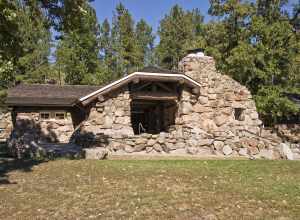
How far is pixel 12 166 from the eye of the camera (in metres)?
11.7

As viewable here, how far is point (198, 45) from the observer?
2708 centimetres

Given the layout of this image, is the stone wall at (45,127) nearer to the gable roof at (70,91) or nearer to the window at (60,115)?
the window at (60,115)

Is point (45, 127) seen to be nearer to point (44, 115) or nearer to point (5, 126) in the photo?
point (44, 115)

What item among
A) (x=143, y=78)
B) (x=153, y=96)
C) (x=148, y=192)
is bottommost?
(x=148, y=192)

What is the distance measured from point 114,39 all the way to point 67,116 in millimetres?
29853

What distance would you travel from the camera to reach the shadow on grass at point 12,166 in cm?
982

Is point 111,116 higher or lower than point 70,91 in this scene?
lower

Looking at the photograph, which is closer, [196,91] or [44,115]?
[196,91]

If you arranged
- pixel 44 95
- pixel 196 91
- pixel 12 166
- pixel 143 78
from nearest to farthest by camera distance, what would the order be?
1. pixel 12 166
2. pixel 143 78
3. pixel 196 91
4. pixel 44 95

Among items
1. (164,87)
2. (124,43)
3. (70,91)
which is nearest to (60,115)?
(70,91)

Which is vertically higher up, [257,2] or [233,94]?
[257,2]

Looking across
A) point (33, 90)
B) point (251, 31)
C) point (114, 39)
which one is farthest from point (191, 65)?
point (114, 39)

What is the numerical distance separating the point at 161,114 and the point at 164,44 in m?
27.9

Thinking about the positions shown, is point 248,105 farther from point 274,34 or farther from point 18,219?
point 18,219
